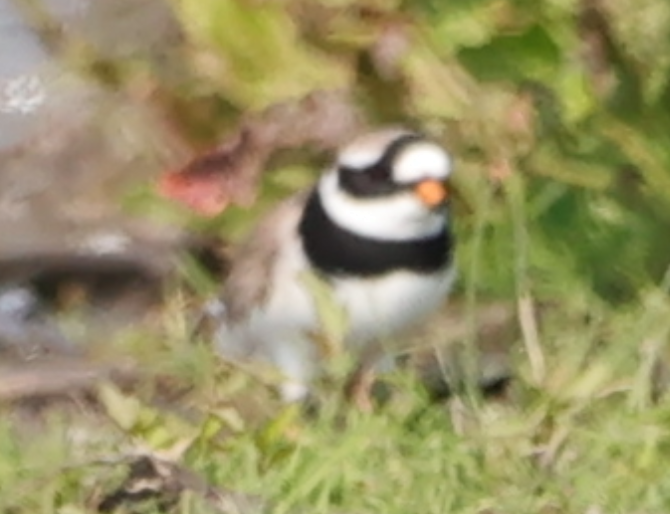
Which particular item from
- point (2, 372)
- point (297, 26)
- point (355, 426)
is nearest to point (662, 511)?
point (355, 426)

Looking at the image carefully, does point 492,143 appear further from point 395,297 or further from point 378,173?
point 395,297

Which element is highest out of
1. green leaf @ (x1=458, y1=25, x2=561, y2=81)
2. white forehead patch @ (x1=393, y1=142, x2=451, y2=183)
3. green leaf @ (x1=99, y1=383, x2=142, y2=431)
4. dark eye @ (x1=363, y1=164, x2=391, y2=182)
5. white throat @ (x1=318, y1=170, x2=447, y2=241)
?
green leaf @ (x1=99, y1=383, x2=142, y2=431)

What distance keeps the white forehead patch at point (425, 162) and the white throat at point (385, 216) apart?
90mm

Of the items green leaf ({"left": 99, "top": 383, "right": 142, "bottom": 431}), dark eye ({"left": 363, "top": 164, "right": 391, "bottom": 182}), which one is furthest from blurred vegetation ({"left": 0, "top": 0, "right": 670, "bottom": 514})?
dark eye ({"left": 363, "top": 164, "right": 391, "bottom": 182})

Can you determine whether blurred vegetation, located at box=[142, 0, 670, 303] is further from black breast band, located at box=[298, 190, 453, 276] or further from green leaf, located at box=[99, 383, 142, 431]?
green leaf, located at box=[99, 383, 142, 431]

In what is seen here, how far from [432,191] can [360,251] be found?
7.8 inches

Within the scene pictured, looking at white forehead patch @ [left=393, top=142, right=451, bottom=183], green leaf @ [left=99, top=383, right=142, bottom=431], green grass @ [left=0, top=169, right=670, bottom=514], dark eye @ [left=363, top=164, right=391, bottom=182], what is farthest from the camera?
dark eye @ [left=363, top=164, right=391, bottom=182]

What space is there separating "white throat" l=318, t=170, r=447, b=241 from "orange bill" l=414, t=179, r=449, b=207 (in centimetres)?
6

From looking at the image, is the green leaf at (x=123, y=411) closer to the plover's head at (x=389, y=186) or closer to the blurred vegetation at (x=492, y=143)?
the blurred vegetation at (x=492, y=143)

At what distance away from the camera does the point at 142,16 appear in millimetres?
4734

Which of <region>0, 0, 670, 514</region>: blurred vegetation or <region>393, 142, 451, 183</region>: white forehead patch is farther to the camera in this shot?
<region>393, 142, 451, 183</region>: white forehead patch

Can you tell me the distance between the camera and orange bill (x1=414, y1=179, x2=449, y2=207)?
12.6ft

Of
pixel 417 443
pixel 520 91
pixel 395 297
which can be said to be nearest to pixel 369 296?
pixel 395 297

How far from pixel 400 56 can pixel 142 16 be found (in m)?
0.88
